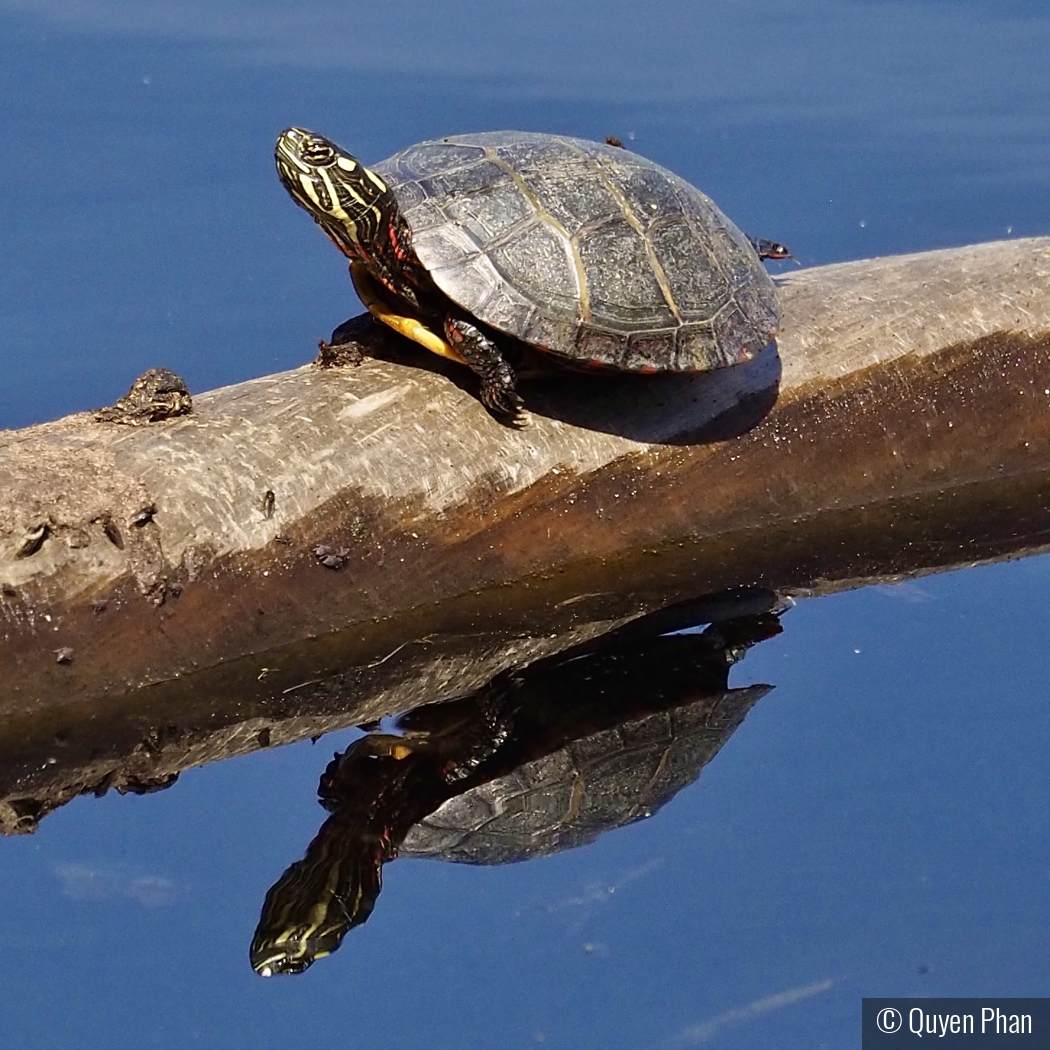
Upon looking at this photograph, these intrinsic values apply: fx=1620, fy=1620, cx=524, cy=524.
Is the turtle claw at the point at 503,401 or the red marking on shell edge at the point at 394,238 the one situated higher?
the red marking on shell edge at the point at 394,238

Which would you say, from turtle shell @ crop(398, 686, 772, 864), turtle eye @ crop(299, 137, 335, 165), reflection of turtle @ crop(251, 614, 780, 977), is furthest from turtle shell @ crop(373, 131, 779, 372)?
Answer: turtle shell @ crop(398, 686, 772, 864)

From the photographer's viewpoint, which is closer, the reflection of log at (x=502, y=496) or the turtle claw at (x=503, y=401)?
the reflection of log at (x=502, y=496)

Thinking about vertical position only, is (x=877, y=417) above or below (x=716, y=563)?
above

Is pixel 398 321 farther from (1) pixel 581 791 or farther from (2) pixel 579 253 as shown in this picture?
(1) pixel 581 791

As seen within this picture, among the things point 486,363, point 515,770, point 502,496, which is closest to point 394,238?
point 486,363

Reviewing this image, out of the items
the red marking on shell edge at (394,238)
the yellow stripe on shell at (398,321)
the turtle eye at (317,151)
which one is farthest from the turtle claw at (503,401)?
the turtle eye at (317,151)

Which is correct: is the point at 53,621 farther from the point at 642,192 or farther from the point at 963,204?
the point at 963,204

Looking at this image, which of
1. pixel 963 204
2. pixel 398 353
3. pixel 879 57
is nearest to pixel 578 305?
pixel 398 353

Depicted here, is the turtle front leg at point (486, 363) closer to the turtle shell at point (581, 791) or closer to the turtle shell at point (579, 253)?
the turtle shell at point (579, 253)
